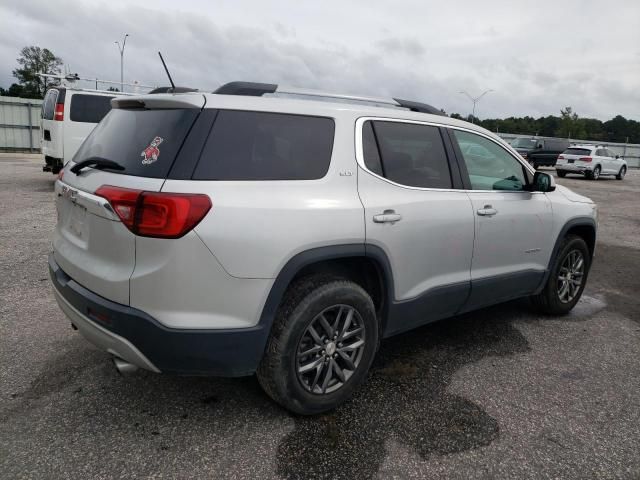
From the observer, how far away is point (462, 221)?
11.2 feet

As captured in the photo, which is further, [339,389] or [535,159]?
[535,159]

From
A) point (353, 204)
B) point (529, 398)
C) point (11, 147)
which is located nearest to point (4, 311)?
point (353, 204)

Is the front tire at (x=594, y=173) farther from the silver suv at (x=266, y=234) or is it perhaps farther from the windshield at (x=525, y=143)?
the silver suv at (x=266, y=234)

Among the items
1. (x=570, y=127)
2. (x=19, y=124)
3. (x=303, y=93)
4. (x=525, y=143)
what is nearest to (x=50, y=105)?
(x=303, y=93)

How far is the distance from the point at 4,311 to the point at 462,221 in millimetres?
3674

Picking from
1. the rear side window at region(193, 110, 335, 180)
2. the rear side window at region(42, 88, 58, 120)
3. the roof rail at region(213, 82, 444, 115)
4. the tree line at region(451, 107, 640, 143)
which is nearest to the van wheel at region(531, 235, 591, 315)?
the roof rail at region(213, 82, 444, 115)

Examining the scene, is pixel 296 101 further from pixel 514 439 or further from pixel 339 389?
pixel 514 439

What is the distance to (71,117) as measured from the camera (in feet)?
35.5

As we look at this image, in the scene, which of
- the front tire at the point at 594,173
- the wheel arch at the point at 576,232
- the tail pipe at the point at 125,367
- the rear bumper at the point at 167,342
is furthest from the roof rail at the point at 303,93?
the front tire at the point at 594,173

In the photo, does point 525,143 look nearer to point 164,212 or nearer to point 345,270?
point 345,270

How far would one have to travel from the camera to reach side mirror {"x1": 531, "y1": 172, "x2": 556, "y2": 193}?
404cm

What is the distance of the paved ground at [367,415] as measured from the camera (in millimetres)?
2445

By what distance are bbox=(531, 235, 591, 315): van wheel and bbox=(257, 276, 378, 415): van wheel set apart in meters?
2.27

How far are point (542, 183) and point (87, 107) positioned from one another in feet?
32.8
